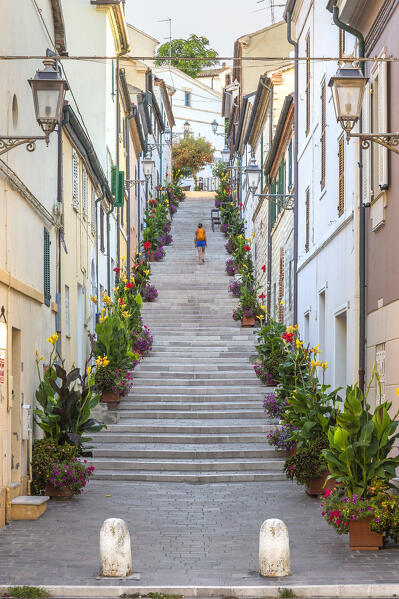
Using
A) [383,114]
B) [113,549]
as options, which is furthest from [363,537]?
[383,114]

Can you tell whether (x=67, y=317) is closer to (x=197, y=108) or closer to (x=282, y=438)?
(x=282, y=438)

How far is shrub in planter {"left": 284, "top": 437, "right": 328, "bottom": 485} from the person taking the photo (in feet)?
42.8

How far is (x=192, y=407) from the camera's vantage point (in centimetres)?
1928

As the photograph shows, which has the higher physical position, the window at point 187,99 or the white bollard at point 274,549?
the window at point 187,99

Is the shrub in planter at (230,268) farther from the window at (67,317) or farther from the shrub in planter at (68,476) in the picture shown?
the shrub in planter at (68,476)

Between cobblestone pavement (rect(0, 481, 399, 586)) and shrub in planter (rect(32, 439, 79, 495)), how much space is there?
0.34 meters

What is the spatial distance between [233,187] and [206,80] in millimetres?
37400

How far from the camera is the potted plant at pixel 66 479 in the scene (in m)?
13.0

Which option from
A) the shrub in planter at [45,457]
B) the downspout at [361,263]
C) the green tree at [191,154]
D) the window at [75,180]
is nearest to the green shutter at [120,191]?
the window at [75,180]

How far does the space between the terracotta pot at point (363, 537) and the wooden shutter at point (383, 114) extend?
427 cm

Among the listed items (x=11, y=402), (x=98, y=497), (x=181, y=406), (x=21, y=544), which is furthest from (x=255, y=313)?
(x=21, y=544)

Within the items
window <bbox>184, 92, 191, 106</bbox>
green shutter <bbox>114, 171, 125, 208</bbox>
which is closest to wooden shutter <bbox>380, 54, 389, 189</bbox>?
green shutter <bbox>114, 171, 125, 208</bbox>

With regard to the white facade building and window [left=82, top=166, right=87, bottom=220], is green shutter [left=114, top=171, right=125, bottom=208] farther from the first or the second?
the white facade building

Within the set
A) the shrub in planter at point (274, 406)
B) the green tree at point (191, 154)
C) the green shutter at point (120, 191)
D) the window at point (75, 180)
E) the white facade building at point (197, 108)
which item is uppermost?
the white facade building at point (197, 108)
